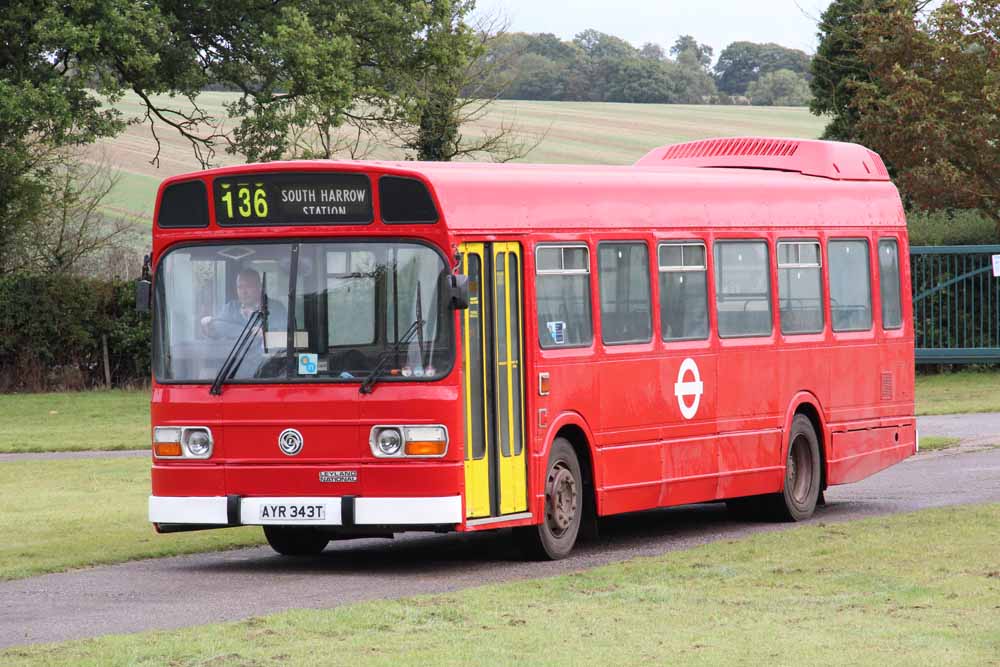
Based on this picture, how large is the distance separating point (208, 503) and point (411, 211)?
7.82 feet

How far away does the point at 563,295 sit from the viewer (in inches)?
571

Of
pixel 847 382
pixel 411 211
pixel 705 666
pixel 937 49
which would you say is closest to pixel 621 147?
pixel 937 49

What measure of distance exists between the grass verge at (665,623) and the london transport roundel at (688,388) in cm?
223

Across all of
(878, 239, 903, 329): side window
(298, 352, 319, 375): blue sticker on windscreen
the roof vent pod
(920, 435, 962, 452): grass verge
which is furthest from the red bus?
(920, 435, 962, 452): grass verge

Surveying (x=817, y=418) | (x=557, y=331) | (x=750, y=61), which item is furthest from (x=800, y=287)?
(x=750, y=61)

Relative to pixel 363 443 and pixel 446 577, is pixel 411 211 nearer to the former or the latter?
pixel 363 443

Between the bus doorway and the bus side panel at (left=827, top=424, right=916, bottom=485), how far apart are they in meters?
4.89

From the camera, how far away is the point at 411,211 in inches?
528

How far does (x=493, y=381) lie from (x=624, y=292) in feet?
6.35

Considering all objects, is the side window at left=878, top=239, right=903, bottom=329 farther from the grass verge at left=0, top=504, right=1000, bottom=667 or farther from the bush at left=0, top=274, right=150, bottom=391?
the bush at left=0, top=274, right=150, bottom=391

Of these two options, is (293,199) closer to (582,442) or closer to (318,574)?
(318,574)

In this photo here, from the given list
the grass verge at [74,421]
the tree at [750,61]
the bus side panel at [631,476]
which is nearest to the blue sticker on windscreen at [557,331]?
the bus side panel at [631,476]

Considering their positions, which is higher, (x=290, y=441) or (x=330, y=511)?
(x=290, y=441)

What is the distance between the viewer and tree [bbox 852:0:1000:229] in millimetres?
37562
